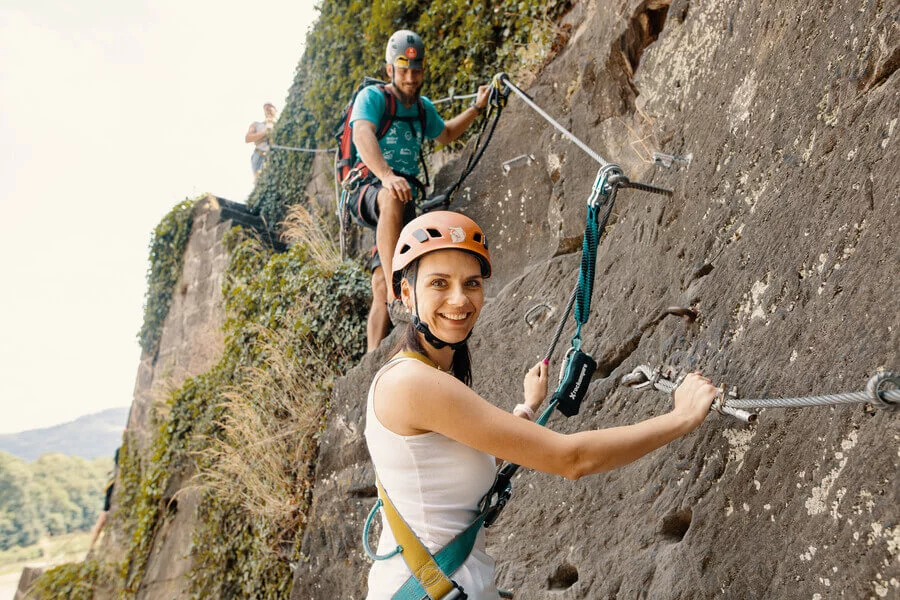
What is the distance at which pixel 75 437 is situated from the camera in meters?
49.6

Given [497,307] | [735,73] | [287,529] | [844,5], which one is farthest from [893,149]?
[287,529]

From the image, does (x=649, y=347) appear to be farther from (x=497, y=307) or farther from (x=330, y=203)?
(x=330, y=203)

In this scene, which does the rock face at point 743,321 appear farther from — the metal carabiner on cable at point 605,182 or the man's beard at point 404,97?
the man's beard at point 404,97

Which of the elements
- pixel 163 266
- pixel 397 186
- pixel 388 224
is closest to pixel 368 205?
pixel 388 224

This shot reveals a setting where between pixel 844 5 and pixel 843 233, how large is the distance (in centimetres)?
80

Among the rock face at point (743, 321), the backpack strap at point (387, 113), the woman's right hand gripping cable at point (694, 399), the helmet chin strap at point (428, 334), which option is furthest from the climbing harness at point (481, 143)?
the woman's right hand gripping cable at point (694, 399)

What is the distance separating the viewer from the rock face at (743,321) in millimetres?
1815

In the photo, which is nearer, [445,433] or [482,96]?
[445,433]

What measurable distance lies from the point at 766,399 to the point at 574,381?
23.2 inches

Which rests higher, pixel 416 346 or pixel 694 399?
pixel 416 346

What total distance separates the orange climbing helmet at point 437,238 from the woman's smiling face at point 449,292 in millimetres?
26

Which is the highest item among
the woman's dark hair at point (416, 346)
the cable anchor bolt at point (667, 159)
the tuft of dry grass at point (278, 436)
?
the cable anchor bolt at point (667, 159)

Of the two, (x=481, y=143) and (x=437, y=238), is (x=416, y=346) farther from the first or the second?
(x=481, y=143)

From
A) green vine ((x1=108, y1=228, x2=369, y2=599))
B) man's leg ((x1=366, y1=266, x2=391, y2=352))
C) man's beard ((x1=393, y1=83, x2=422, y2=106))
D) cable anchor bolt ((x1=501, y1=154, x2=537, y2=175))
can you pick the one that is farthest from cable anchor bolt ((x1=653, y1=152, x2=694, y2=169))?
green vine ((x1=108, y1=228, x2=369, y2=599))
